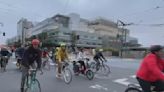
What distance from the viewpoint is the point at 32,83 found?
916cm

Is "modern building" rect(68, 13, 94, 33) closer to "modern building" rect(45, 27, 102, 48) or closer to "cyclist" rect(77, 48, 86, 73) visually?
"modern building" rect(45, 27, 102, 48)

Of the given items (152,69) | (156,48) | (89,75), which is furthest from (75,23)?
(152,69)

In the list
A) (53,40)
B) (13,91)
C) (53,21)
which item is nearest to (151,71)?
(13,91)

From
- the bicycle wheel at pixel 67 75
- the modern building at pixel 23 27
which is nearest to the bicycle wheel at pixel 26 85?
the bicycle wheel at pixel 67 75

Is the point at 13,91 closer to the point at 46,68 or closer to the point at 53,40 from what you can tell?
the point at 46,68

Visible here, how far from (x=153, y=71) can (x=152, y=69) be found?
0.13 ft

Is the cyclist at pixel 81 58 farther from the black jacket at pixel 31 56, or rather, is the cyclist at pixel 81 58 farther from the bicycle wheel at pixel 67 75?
the black jacket at pixel 31 56

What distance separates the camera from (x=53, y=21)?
128 metres

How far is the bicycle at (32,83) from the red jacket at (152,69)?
137 inches

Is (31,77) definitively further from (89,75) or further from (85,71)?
(85,71)

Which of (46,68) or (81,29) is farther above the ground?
(81,29)

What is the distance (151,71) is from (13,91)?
20.8 feet

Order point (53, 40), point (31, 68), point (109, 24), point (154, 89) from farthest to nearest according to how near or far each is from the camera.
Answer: point (109, 24) → point (53, 40) → point (31, 68) → point (154, 89)

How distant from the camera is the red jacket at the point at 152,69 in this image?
6.21m
